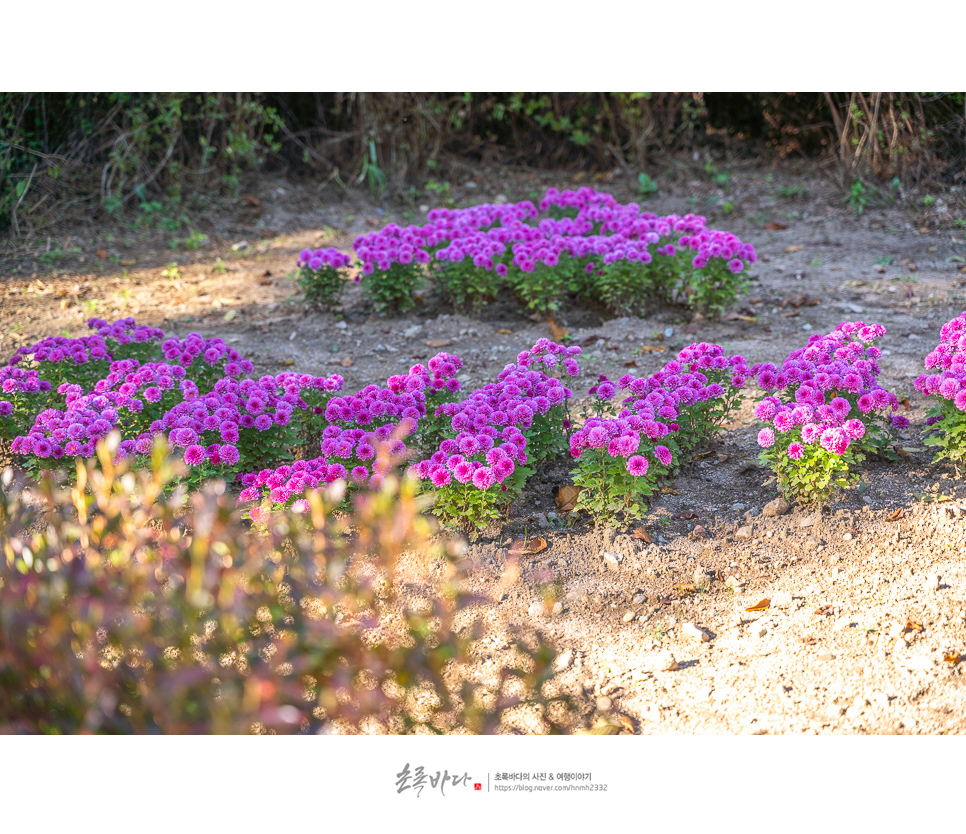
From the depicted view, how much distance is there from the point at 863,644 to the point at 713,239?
2.60 metres

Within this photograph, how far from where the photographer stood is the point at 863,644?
2.17 metres

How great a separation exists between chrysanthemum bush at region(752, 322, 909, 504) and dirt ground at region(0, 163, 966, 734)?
0.13 m

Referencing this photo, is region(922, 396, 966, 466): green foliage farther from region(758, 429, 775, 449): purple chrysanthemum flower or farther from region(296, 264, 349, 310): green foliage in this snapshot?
region(296, 264, 349, 310): green foliage

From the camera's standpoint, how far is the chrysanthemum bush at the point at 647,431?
2584mm

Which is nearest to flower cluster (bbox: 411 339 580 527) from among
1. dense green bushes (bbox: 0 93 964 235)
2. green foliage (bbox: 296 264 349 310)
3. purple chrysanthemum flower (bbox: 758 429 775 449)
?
purple chrysanthemum flower (bbox: 758 429 775 449)

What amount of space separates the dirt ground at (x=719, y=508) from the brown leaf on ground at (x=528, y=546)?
1.2 inches

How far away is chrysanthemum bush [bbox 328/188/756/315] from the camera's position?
441cm

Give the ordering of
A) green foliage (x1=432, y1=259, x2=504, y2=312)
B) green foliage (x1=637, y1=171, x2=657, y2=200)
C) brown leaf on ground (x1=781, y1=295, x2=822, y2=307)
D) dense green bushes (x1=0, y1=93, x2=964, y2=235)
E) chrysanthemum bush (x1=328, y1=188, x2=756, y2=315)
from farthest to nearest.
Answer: green foliage (x1=637, y1=171, x2=657, y2=200)
dense green bushes (x1=0, y1=93, x2=964, y2=235)
brown leaf on ground (x1=781, y1=295, x2=822, y2=307)
green foliage (x1=432, y1=259, x2=504, y2=312)
chrysanthemum bush (x1=328, y1=188, x2=756, y2=315)

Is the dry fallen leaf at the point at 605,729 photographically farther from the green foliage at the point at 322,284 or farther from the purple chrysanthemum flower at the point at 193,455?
the green foliage at the point at 322,284

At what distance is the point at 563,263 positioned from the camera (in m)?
4.59

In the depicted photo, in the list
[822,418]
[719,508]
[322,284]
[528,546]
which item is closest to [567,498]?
[528,546]

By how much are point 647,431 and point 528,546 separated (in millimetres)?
514

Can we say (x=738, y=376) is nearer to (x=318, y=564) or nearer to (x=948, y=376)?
(x=948, y=376)
